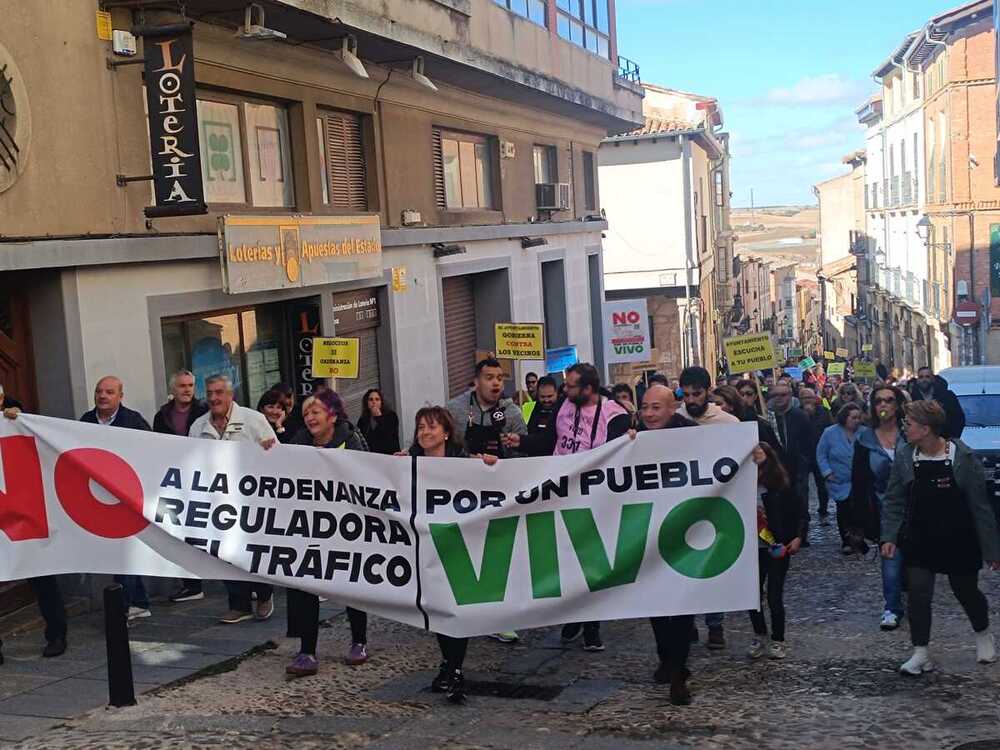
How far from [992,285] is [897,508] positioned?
35.8 metres

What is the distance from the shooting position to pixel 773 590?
8.06 m

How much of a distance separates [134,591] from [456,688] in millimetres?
3517

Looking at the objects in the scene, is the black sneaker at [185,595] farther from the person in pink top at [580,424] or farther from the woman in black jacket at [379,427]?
the person in pink top at [580,424]

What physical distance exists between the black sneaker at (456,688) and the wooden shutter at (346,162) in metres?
9.00

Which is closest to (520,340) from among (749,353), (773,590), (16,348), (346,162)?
(749,353)

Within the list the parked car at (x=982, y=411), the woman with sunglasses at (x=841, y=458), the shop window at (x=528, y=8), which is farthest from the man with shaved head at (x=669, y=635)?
the shop window at (x=528, y=8)

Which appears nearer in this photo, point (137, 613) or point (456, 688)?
point (456, 688)

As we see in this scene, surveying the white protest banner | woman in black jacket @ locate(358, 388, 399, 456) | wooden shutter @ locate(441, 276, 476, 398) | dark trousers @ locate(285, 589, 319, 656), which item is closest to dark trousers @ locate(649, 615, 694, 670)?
the white protest banner

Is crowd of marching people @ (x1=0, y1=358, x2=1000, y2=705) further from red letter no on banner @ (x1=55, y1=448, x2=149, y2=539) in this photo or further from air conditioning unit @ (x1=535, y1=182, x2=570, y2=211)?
air conditioning unit @ (x1=535, y1=182, x2=570, y2=211)

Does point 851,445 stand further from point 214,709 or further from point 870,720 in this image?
point 214,709

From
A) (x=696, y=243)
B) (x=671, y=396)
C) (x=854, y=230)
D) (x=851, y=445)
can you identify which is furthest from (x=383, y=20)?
(x=854, y=230)

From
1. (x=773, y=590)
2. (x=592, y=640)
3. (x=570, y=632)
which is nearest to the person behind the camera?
(x=773, y=590)

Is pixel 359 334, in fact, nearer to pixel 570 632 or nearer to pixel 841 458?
pixel 841 458

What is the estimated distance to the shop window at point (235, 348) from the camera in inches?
478
